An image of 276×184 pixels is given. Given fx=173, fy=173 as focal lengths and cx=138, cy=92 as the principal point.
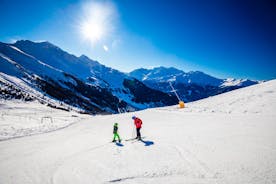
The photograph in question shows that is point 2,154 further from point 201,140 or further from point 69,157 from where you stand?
point 201,140

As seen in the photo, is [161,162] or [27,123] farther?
[27,123]

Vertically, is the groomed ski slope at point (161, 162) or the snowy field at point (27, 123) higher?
the snowy field at point (27, 123)

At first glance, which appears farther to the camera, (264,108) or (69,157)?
(264,108)

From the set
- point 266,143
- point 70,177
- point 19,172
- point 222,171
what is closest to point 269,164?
point 222,171

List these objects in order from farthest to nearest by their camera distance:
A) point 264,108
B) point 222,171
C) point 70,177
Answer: point 264,108 < point 70,177 < point 222,171

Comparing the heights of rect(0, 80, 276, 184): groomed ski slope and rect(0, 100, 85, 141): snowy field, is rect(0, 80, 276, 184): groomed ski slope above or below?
below

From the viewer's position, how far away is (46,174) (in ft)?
27.7

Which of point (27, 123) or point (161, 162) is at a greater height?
point (27, 123)

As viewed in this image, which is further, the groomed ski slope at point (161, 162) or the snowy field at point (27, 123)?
the snowy field at point (27, 123)

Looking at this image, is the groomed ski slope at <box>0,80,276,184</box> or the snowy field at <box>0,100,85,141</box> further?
the snowy field at <box>0,100,85,141</box>

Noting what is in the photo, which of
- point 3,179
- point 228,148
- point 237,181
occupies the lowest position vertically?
point 3,179

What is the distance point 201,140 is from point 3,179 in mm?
11417

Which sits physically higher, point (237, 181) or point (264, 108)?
point (264, 108)

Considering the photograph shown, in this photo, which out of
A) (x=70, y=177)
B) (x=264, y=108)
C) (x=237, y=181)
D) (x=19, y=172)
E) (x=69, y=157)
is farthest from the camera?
(x=264, y=108)
